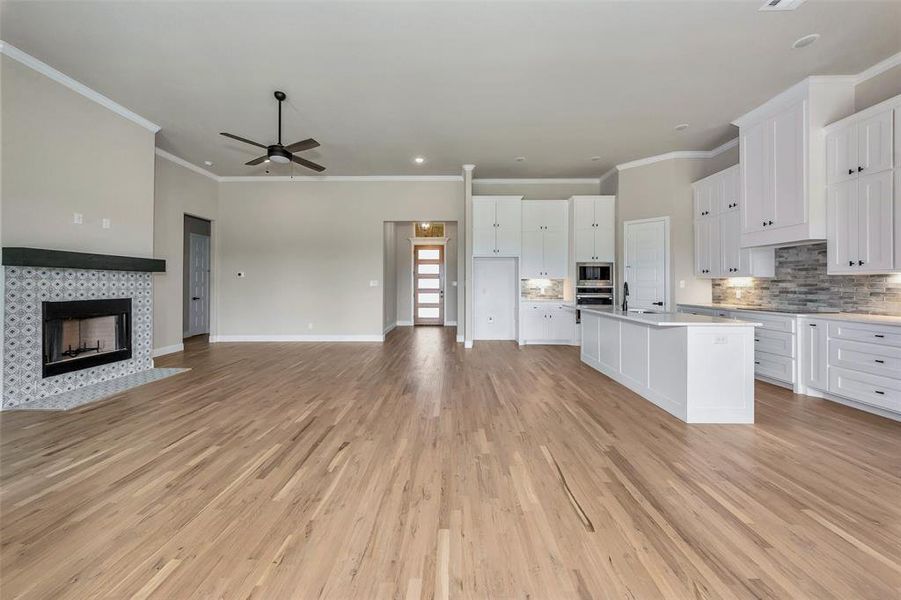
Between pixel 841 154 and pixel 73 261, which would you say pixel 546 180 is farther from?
pixel 73 261

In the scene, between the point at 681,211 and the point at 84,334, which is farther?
the point at 681,211

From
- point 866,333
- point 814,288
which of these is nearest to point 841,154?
point 814,288

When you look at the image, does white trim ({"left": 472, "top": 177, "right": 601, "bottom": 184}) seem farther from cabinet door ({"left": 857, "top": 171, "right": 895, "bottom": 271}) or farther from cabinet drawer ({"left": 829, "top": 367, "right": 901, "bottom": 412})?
cabinet drawer ({"left": 829, "top": 367, "right": 901, "bottom": 412})

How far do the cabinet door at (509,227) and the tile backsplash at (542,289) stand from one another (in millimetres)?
749

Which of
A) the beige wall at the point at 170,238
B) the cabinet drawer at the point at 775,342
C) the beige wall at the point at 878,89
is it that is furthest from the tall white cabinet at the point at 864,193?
the beige wall at the point at 170,238

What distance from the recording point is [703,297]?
19.3ft

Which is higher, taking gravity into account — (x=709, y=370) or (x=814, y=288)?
(x=814, y=288)

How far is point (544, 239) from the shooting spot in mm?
7277

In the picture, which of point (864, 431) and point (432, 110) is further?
point (432, 110)

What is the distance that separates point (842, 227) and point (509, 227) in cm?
455

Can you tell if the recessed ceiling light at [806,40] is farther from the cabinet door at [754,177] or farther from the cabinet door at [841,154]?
the cabinet door at [754,177]

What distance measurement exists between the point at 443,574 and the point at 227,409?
9.22 ft

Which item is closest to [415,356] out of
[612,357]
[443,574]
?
[612,357]

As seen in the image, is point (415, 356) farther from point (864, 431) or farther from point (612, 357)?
point (864, 431)
